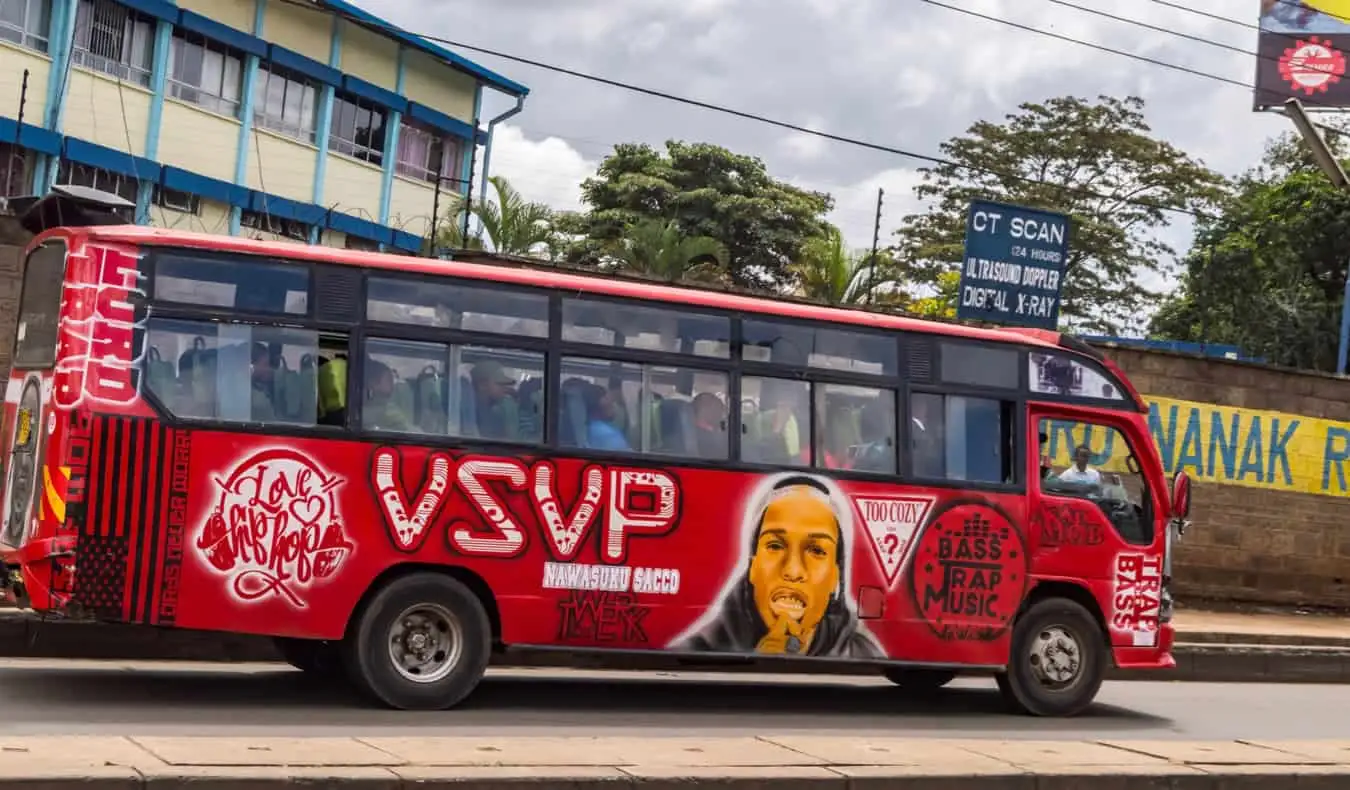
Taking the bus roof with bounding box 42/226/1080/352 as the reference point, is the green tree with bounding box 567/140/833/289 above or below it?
above

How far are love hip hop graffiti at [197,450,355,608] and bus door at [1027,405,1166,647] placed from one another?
5218 millimetres

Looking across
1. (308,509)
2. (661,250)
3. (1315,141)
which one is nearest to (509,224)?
(661,250)

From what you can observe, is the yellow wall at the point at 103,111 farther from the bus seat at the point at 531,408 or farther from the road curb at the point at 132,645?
the bus seat at the point at 531,408

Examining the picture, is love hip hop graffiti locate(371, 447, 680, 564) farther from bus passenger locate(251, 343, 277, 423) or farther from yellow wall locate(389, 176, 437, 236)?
yellow wall locate(389, 176, 437, 236)

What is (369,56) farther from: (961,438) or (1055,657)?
(1055,657)

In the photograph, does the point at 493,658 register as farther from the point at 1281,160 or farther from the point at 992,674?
the point at 1281,160

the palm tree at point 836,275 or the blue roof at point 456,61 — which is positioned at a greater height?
the blue roof at point 456,61

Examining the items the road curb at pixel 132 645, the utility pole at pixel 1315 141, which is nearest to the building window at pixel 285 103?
the utility pole at pixel 1315 141

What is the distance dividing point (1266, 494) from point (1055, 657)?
454 inches

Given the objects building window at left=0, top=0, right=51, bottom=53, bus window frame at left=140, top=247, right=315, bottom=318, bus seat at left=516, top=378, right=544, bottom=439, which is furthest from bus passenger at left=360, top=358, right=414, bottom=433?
building window at left=0, top=0, right=51, bottom=53

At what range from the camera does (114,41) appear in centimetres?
3186

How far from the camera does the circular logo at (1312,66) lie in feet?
151

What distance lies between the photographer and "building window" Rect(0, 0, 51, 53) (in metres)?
29.5

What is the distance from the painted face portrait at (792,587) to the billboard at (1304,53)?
3774 cm
